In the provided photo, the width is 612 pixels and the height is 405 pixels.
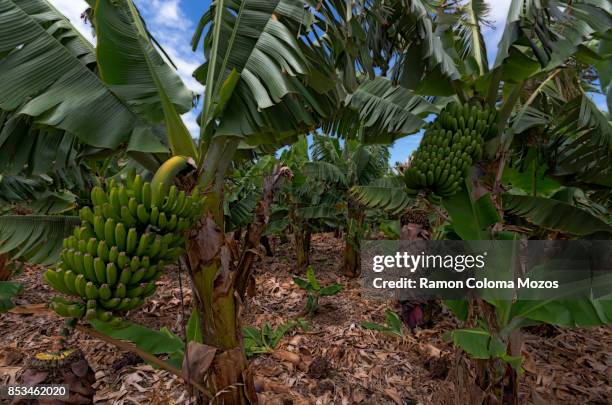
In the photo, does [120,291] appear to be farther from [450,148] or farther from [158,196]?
[450,148]

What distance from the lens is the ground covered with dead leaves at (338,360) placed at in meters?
2.83

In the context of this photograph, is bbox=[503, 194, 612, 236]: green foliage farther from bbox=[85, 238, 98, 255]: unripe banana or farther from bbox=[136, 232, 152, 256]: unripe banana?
bbox=[85, 238, 98, 255]: unripe banana

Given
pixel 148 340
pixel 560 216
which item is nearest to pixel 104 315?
pixel 148 340

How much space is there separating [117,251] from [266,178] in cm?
164

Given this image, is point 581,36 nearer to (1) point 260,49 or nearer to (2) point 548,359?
(1) point 260,49

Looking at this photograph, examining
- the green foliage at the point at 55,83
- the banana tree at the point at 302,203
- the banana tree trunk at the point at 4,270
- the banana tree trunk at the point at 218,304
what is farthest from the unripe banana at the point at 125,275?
the banana tree at the point at 302,203

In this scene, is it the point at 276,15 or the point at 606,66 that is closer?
the point at 276,15

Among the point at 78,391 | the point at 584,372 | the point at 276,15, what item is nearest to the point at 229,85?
the point at 276,15

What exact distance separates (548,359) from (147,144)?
4.78m

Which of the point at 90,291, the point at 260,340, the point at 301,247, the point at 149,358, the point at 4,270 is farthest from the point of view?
the point at 301,247

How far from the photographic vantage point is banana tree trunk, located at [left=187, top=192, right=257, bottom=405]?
5.97ft

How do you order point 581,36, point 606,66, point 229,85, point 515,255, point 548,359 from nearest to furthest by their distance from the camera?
point 229,85 → point 581,36 → point 606,66 → point 515,255 → point 548,359

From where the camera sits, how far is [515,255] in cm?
244

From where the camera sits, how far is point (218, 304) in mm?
1872
